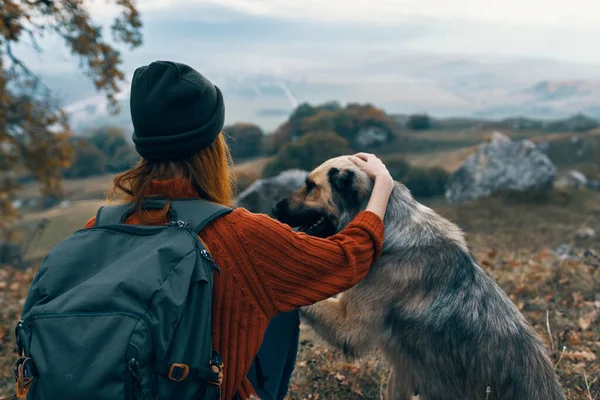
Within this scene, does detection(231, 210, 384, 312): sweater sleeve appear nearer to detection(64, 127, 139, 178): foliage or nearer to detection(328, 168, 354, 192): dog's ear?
detection(328, 168, 354, 192): dog's ear

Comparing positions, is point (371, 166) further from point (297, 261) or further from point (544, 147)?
point (544, 147)

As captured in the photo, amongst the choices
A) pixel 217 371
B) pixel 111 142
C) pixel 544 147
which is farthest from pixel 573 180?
pixel 111 142

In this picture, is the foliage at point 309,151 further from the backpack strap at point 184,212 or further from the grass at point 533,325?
the backpack strap at point 184,212

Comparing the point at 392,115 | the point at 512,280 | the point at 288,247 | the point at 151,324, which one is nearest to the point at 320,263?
the point at 288,247

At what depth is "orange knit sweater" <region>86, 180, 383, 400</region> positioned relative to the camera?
2.16 metres

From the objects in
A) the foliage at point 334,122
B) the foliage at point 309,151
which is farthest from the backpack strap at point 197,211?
the foliage at point 334,122

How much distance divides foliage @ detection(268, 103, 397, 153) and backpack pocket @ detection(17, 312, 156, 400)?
899 inches

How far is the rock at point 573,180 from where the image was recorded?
1922cm

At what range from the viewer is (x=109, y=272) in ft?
6.29

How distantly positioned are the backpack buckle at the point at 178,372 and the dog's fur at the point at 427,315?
139cm

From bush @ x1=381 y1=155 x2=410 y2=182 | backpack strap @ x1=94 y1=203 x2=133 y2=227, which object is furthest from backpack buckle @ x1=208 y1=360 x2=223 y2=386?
bush @ x1=381 y1=155 x2=410 y2=182

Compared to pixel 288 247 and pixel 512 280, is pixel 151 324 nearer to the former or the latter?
pixel 288 247

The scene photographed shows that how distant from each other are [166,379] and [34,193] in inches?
1460

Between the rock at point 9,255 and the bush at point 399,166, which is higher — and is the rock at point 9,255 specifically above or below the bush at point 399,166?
above
